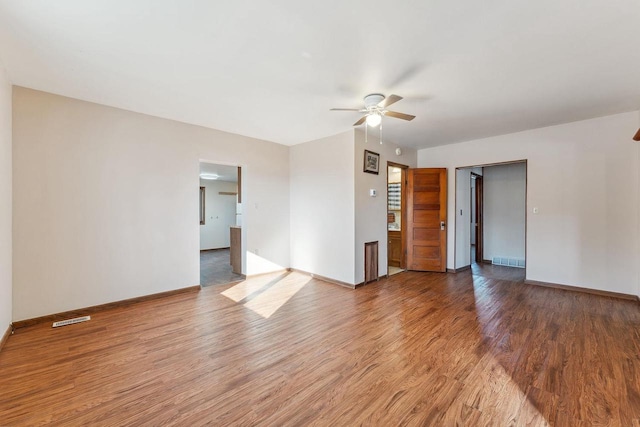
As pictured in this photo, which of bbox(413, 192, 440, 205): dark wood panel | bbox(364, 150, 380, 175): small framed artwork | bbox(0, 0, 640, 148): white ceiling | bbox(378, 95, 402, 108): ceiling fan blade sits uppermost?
bbox(0, 0, 640, 148): white ceiling

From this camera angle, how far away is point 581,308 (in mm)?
3553

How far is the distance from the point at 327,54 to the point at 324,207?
2932 mm

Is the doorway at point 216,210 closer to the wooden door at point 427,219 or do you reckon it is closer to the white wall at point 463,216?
the wooden door at point 427,219

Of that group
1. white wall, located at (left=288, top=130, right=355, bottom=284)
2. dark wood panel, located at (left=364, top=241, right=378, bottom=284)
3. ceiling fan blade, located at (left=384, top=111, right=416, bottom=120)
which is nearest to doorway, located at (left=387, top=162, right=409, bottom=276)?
dark wood panel, located at (left=364, top=241, right=378, bottom=284)

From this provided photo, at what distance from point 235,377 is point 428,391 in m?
1.45

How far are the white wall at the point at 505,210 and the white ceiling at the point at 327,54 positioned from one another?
263 centimetres

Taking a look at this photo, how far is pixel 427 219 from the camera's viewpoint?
5703mm

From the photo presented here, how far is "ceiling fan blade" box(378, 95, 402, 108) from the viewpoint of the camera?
276cm

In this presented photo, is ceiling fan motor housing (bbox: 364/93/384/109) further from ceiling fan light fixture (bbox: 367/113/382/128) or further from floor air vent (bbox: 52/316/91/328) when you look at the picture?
floor air vent (bbox: 52/316/91/328)

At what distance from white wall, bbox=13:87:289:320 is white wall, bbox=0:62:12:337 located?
0.45 feet

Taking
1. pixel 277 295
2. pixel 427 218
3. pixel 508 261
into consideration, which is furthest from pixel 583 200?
pixel 277 295

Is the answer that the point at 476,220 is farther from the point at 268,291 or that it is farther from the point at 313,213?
the point at 268,291

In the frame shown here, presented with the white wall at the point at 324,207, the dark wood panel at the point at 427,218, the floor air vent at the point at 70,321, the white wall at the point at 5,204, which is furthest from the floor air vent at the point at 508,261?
the white wall at the point at 5,204

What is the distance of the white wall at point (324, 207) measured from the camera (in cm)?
463
